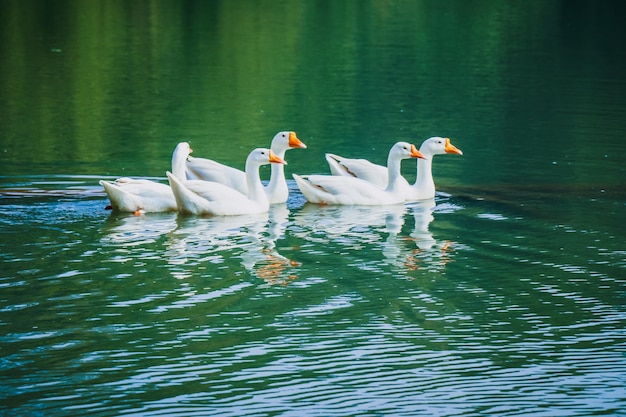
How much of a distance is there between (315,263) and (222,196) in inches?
114

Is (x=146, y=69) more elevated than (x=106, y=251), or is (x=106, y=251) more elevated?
(x=146, y=69)

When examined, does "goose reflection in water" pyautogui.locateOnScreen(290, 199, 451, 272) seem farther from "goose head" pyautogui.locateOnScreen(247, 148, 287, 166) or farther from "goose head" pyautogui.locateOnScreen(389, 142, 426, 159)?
"goose head" pyautogui.locateOnScreen(247, 148, 287, 166)

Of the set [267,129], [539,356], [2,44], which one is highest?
[2,44]

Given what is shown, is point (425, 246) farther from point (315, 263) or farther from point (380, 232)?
point (315, 263)

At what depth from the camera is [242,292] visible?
38.8 ft

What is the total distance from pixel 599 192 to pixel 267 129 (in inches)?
345

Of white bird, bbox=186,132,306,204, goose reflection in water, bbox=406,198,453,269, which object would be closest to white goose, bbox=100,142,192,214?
white bird, bbox=186,132,306,204

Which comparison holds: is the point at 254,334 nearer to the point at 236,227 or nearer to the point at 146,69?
the point at 236,227

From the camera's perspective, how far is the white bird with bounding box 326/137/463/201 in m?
17.6

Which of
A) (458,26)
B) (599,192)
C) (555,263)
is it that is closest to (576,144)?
(599,192)

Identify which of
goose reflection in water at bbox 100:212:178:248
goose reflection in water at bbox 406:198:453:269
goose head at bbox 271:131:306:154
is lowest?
goose reflection in water at bbox 406:198:453:269

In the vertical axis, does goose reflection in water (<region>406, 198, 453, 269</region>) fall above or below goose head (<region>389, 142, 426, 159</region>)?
below

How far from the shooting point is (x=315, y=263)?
43.2ft

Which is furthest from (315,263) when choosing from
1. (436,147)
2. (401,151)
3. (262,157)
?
(436,147)
